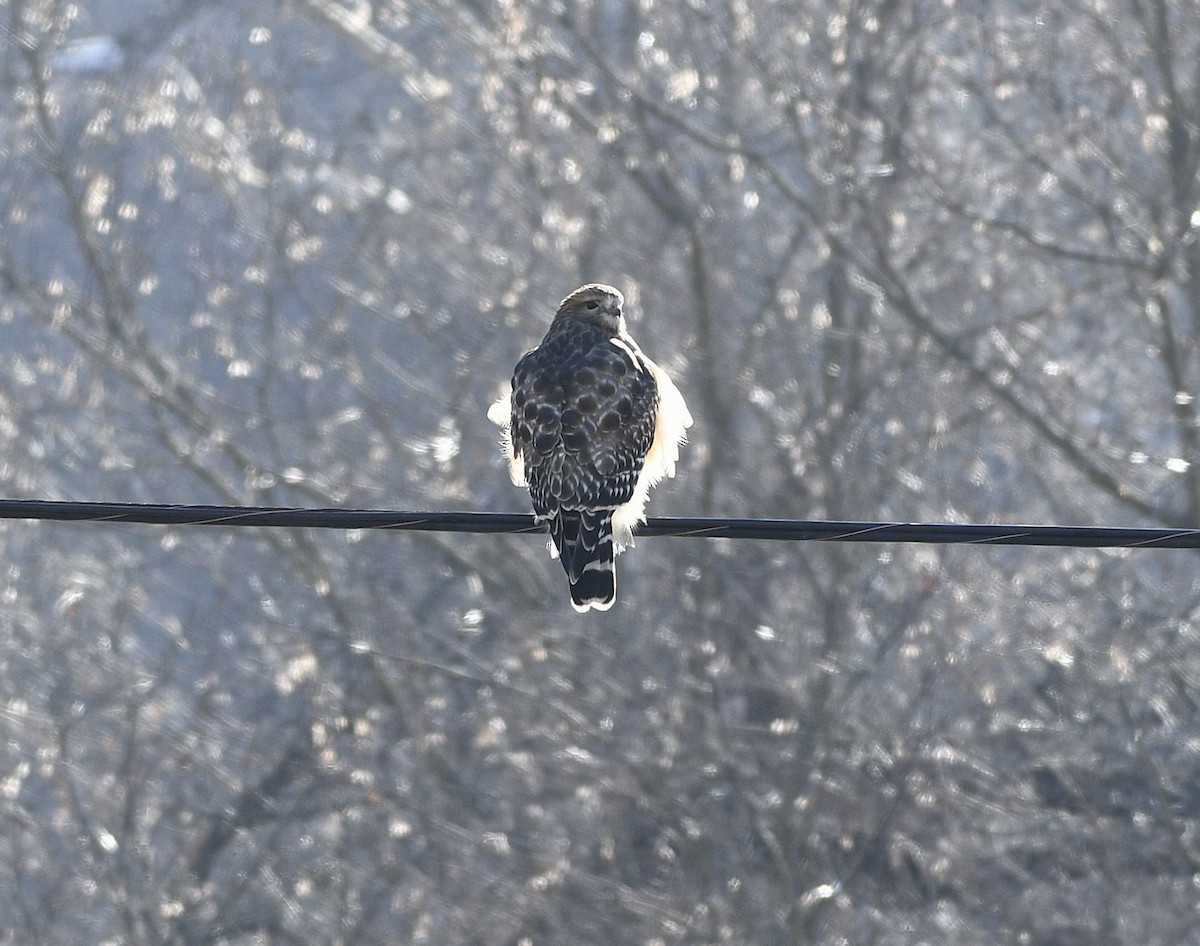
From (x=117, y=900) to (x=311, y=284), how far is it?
191 inches

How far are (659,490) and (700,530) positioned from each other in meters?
8.32

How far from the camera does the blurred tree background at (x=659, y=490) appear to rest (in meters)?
11.4

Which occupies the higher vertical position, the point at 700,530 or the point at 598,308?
the point at 598,308

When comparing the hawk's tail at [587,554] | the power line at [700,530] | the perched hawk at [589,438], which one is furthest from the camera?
the perched hawk at [589,438]

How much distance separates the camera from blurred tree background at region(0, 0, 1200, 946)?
37.3 feet

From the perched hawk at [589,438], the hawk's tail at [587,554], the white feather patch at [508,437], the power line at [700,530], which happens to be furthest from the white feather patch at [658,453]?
the power line at [700,530]

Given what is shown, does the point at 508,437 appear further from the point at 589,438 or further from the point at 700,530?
the point at 700,530

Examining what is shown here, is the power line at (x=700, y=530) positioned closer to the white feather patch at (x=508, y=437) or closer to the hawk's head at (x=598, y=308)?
the white feather patch at (x=508, y=437)

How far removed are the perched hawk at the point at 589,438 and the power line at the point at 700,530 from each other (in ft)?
4.63

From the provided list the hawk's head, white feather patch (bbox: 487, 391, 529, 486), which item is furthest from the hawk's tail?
the hawk's head

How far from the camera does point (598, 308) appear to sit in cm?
686

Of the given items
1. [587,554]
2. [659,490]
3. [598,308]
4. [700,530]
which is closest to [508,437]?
[598,308]

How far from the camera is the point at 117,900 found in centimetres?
1157

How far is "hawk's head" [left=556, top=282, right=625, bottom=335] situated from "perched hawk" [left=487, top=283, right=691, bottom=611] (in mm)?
12
